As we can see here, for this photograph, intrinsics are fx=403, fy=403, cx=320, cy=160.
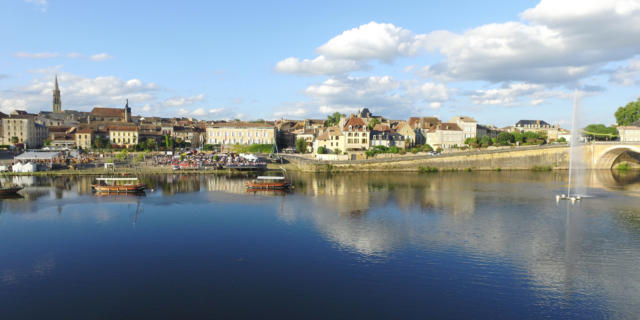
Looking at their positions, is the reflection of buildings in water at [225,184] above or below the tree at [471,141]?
below

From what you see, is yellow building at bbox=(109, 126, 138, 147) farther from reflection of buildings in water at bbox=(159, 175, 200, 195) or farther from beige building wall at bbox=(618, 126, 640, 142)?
beige building wall at bbox=(618, 126, 640, 142)

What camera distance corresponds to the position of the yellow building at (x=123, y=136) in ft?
324

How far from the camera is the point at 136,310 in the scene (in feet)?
54.3

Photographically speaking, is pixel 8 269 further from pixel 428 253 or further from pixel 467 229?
pixel 467 229

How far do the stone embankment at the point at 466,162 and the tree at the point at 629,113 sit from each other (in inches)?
1610

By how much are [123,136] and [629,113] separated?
12498cm

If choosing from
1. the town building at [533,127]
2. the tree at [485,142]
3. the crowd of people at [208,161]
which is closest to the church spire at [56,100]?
the crowd of people at [208,161]

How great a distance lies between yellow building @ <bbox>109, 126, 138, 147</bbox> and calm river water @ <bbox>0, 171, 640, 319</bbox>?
5994 cm

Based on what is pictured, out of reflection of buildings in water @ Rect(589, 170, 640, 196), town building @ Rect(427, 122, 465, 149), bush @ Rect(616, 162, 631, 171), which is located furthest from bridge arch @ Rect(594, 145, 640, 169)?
town building @ Rect(427, 122, 465, 149)

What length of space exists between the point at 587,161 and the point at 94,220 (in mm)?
79059

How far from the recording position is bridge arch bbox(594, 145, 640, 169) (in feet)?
233

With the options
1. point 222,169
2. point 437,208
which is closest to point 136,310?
point 437,208

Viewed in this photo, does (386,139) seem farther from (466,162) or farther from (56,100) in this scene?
(56,100)

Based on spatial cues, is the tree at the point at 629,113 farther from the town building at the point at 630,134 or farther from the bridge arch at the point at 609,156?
the bridge arch at the point at 609,156
